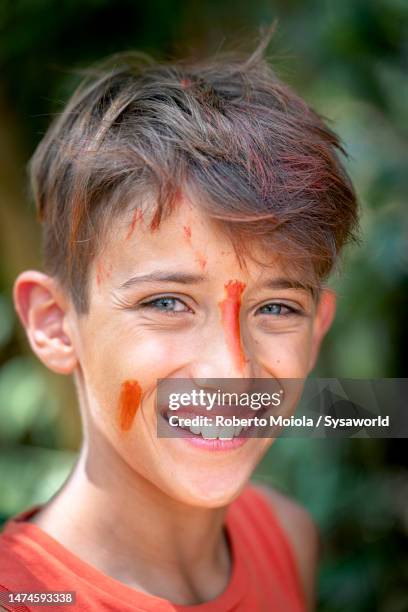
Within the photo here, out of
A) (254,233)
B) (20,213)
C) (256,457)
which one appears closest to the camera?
(254,233)

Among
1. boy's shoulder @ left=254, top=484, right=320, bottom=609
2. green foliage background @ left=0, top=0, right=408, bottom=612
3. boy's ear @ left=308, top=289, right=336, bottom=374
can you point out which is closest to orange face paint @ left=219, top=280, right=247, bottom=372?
boy's ear @ left=308, top=289, right=336, bottom=374

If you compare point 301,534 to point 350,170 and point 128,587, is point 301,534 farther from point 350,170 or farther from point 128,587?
point 350,170

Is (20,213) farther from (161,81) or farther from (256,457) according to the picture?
(256,457)

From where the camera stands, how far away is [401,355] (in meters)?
2.21

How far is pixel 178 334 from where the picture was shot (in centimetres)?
113

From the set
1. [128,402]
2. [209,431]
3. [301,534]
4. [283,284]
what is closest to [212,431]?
[209,431]

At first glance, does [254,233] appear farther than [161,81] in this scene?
No

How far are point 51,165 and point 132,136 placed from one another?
20 centimetres

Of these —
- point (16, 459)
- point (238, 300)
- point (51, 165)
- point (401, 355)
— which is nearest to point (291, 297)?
point (238, 300)

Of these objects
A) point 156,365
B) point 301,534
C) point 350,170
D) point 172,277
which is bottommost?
point 301,534

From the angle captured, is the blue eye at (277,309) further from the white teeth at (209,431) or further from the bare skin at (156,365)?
the white teeth at (209,431)

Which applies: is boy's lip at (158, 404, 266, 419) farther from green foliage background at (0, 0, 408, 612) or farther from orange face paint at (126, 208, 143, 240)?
green foliage background at (0, 0, 408, 612)

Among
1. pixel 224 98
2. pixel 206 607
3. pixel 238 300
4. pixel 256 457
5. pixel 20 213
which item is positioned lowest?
pixel 206 607

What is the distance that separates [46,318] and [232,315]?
13.5 inches
